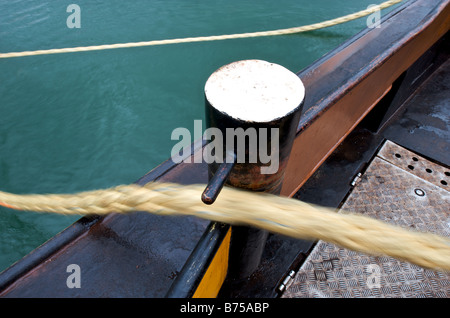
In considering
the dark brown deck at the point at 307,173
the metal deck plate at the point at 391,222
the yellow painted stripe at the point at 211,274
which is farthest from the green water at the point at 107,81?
the yellow painted stripe at the point at 211,274

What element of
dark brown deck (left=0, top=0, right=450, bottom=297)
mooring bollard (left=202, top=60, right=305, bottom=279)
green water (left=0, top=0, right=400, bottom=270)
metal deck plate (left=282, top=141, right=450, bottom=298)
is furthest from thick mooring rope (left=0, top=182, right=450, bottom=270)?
green water (left=0, top=0, right=400, bottom=270)

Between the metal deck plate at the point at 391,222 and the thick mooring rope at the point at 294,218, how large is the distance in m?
1.01

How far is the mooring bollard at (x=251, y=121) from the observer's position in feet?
2.37

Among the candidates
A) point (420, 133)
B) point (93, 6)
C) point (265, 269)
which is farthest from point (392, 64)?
point (93, 6)

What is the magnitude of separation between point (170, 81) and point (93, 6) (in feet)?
12.0

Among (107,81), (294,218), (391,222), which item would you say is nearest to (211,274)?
(294,218)

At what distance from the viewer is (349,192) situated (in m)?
2.16

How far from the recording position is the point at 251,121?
2.30ft

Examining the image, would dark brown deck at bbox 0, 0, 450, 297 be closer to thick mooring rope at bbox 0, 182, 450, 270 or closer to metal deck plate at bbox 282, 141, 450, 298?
metal deck plate at bbox 282, 141, 450, 298

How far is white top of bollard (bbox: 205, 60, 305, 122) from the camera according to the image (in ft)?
2.39

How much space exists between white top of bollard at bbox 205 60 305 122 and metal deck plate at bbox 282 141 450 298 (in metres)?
1.27

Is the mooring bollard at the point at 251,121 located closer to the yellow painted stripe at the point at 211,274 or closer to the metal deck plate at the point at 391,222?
the yellow painted stripe at the point at 211,274

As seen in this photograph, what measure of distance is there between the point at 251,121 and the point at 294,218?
1.01 ft
